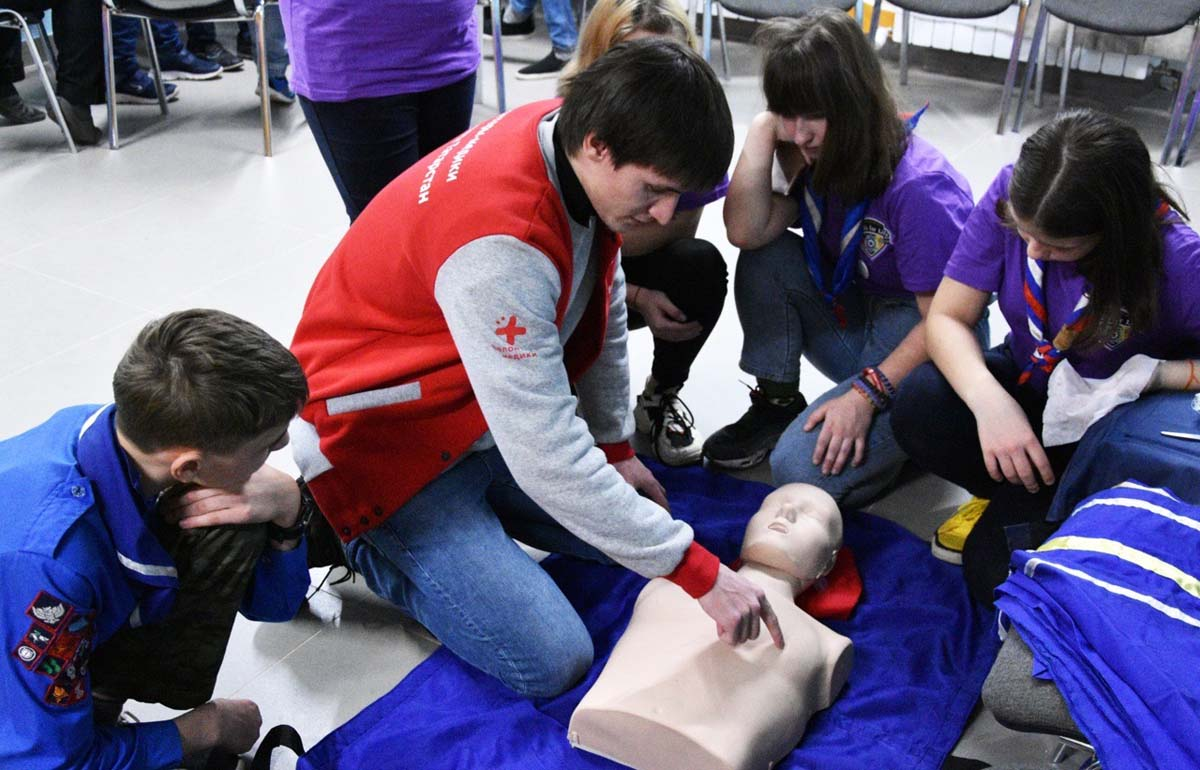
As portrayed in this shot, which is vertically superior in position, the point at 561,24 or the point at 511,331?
the point at 511,331

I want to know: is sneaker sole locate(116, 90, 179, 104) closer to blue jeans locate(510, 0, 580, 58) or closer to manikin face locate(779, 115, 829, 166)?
blue jeans locate(510, 0, 580, 58)

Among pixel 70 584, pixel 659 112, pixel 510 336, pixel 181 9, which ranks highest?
pixel 659 112

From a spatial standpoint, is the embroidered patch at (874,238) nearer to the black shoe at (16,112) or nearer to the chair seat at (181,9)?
the chair seat at (181,9)

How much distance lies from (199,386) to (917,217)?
1366 mm

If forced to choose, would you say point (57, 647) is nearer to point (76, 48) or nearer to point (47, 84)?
point (47, 84)

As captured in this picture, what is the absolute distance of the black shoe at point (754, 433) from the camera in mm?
2512

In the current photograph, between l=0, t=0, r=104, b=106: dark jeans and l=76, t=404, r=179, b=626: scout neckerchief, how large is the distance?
3.23 metres

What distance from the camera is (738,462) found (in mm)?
2508

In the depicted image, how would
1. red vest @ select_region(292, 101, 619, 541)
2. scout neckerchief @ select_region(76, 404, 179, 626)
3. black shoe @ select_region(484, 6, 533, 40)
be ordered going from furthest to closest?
black shoe @ select_region(484, 6, 533, 40)
red vest @ select_region(292, 101, 619, 541)
scout neckerchief @ select_region(76, 404, 179, 626)

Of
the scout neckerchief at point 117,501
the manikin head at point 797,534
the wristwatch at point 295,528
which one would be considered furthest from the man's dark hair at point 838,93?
the scout neckerchief at point 117,501

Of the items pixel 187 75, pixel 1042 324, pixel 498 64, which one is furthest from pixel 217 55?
pixel 1042 324

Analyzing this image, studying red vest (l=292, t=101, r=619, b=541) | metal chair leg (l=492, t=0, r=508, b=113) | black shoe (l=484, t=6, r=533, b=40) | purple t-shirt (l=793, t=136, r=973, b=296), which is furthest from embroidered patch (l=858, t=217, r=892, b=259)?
black shoe (l=484, t=6, r=533, b=40)

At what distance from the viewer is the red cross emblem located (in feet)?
5.13

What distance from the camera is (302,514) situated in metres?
1.85
